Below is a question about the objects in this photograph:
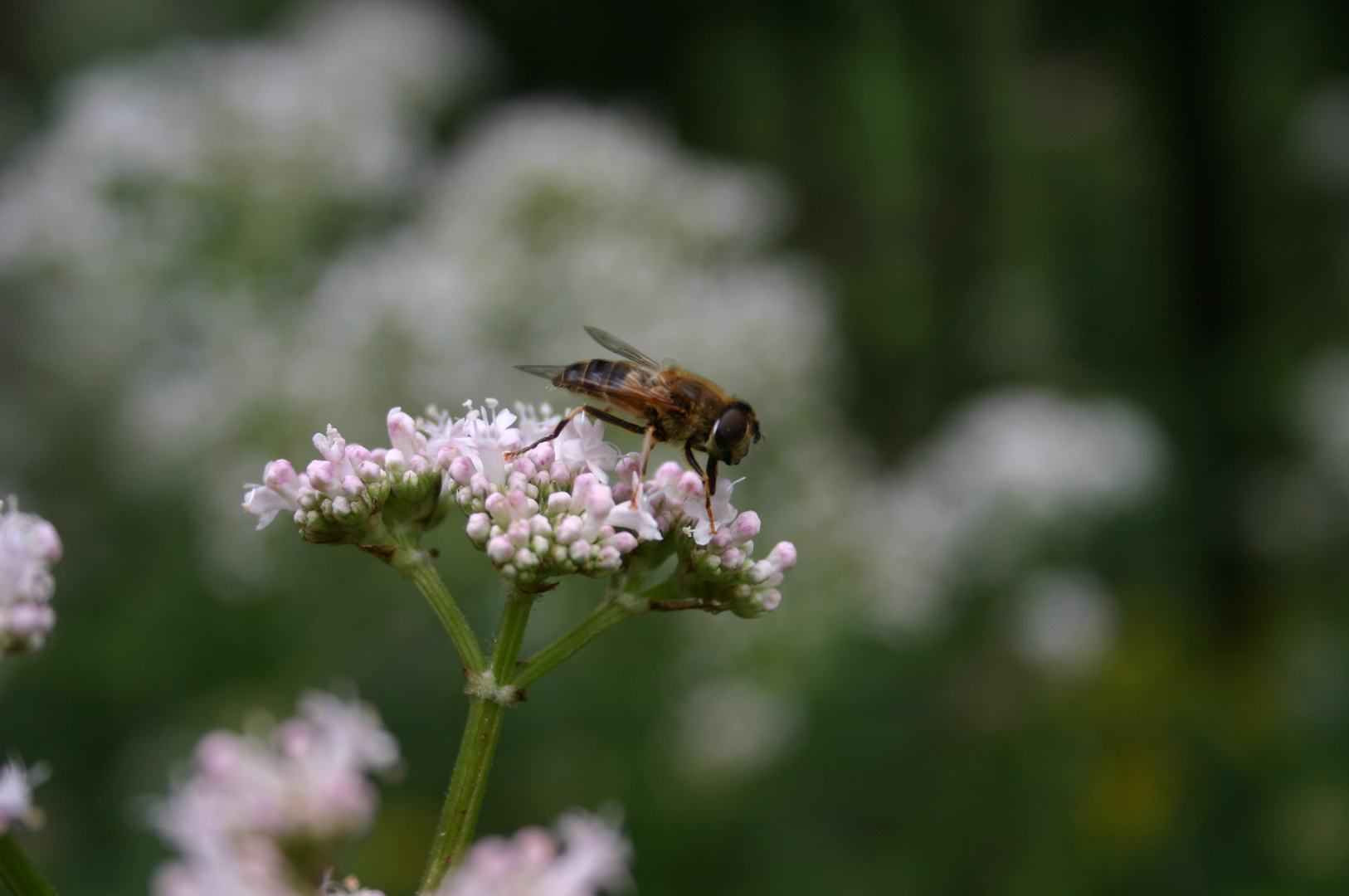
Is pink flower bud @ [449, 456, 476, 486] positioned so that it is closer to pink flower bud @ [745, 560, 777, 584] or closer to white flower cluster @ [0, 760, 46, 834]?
pink flower bud @ [745, 560, 777, 584]

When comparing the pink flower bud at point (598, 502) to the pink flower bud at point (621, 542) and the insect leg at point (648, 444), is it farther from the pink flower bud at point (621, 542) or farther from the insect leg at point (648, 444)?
the insect leg at point (648, 444)

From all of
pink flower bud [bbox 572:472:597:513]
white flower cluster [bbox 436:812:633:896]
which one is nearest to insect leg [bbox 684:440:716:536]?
pink flower bud [bbox 572:472:597:513]

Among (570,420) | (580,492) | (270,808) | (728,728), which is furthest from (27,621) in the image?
(728,728)

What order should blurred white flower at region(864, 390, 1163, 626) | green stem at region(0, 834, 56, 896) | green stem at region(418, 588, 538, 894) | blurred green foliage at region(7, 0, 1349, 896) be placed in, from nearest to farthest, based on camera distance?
green stem at region(0, 834, 56, 896) < green stem at region(418, 588, 538, 894) < blurred green foliage at region(7, 0, 1349, 896) < blurred white flower at region(864, 390, 1163, 626)

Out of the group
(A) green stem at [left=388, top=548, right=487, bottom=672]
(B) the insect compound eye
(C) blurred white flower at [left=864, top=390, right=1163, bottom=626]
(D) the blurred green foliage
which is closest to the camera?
(A) green stem at [left=388, top=548, right=487, bottom=672]

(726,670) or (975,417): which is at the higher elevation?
(975,417)

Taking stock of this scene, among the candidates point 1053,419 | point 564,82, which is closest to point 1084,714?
point 1053,419

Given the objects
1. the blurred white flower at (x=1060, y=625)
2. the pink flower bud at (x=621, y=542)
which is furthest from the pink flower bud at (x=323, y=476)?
the blurred white flower at (x=1060, y=625)

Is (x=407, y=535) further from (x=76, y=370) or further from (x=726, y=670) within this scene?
(x=76, y=370)
